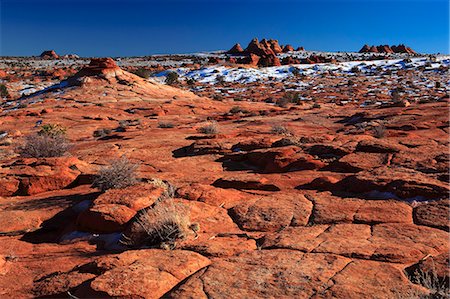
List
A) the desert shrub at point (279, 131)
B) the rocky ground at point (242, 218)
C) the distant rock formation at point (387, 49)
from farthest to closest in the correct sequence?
the distant rock formation at point (387, 49) → the desert shrub at point (279, 131) → the rocky ground at point (242, 218)

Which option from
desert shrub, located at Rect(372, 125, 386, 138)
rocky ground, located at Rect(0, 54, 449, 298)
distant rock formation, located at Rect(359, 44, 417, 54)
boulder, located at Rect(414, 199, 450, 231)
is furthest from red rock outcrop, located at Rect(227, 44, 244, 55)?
boulder, located at Rect(414, 199, 450, 231)

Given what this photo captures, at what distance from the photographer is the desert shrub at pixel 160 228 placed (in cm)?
452

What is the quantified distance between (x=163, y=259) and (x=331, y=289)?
1760 millimetres

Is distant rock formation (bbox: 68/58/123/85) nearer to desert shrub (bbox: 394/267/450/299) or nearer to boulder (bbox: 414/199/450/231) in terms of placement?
boulder (bbox: 414/199/450/231)

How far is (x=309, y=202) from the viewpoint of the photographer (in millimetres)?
5777

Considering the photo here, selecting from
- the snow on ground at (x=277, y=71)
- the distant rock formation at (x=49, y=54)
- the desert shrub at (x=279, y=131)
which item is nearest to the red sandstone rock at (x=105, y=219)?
the desert shrub at (x=279, y=131)

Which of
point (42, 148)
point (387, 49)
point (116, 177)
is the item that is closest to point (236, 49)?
point (387, 49)

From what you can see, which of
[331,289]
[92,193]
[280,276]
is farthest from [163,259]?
[92,193]

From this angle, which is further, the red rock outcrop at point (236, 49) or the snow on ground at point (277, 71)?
the red rock outcrop at point (236, 49)

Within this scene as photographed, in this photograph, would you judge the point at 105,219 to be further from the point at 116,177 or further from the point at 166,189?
the point at 116,177

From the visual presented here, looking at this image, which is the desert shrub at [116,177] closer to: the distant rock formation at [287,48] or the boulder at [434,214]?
the boulder at [434,214]

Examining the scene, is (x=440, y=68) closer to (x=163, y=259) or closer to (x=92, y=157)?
(x=92, y=157)

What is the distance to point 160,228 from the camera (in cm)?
454

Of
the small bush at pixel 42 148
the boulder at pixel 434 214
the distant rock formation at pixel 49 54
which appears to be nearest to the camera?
the boulder at pixel 434 214
